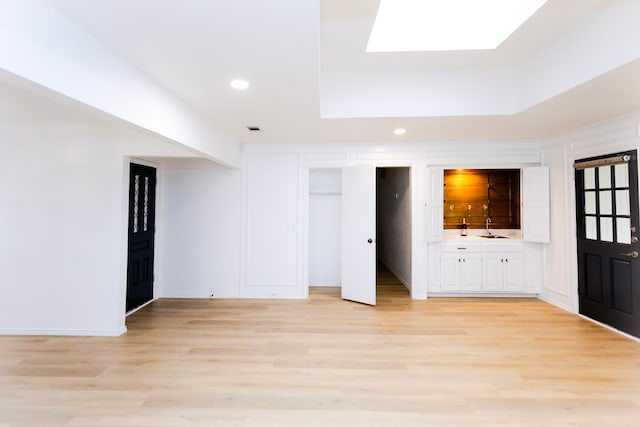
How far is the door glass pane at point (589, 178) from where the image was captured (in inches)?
148

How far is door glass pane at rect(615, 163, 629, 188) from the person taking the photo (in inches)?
132

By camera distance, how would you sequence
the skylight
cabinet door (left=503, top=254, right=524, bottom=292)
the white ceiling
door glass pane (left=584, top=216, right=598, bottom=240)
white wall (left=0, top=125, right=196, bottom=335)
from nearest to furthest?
the white ceiling
the skylight
white wall (left=0, top=125, right=196, bottom=335)
door glass pane (left=584, top=216, right=598, bottom=240)
cabinet door (left=503, top=254, right=524, bottom=292)

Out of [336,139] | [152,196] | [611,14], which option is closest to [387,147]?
[336,139]

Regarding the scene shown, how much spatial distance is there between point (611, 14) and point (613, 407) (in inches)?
112

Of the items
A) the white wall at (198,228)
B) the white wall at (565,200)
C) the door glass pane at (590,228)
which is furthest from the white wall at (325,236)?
the door glass pane at (590,228)

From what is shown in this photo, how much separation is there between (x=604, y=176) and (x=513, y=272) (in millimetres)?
1779

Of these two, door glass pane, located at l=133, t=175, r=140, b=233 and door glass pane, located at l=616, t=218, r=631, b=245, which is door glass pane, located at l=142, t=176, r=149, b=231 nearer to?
door glass pane, located at l=133, t=175, r=140, b=233

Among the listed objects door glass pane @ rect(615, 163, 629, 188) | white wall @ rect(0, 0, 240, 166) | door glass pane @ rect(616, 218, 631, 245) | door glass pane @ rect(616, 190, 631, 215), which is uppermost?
white wall @ rect(0, 0, 240, 166)

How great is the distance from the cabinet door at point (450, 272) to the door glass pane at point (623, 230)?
185 centimetres

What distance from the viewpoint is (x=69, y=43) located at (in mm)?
1640

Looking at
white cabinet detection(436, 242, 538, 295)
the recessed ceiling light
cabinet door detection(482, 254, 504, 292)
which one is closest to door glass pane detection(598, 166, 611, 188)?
white cabinet detection(436, 242, 538, 295)

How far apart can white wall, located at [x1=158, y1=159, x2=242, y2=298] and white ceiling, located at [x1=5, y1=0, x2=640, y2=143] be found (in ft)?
3.45

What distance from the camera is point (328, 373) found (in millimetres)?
2559

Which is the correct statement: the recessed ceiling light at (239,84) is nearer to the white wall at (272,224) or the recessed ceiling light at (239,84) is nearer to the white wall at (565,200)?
the white wall at (272,224)
